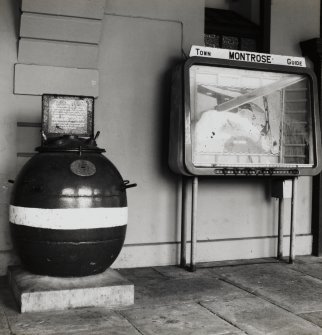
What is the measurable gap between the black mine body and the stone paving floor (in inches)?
15.9

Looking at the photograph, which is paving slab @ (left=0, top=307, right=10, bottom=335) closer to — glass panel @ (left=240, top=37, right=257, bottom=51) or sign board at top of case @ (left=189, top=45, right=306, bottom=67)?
sign board at top of case @ (left=189, top=45, right=306, bottom=67)

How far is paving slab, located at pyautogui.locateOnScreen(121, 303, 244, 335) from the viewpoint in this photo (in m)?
3.55

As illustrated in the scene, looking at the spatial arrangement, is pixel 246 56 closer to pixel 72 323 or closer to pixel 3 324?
pixel 72 323

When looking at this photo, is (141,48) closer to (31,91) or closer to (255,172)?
(31,91)

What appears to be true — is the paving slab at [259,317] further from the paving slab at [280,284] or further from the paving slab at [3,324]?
the paving slab at [3,324]

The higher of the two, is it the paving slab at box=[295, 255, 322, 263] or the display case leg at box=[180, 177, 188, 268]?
the display case leg at box=[180, 177, 188, 268]

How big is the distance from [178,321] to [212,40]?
3408mm

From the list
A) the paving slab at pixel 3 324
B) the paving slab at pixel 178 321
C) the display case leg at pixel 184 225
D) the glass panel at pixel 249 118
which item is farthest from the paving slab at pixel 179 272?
the paving slab at pixel 3 324

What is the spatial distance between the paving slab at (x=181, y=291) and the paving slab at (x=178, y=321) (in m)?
0.17

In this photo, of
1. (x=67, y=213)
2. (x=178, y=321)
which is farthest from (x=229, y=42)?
(x=178, y=321)

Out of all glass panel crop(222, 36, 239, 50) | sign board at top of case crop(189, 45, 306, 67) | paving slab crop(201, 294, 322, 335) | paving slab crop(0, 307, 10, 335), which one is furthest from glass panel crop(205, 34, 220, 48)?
paving slab crop(0, 307, 10, 335)

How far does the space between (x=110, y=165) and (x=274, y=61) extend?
2.33 metres

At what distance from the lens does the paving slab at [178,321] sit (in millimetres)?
3547

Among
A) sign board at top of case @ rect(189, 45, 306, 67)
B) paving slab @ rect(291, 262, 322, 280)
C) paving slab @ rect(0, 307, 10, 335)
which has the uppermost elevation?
sign board at top of case @ rect(189, 45, 306, 67)
